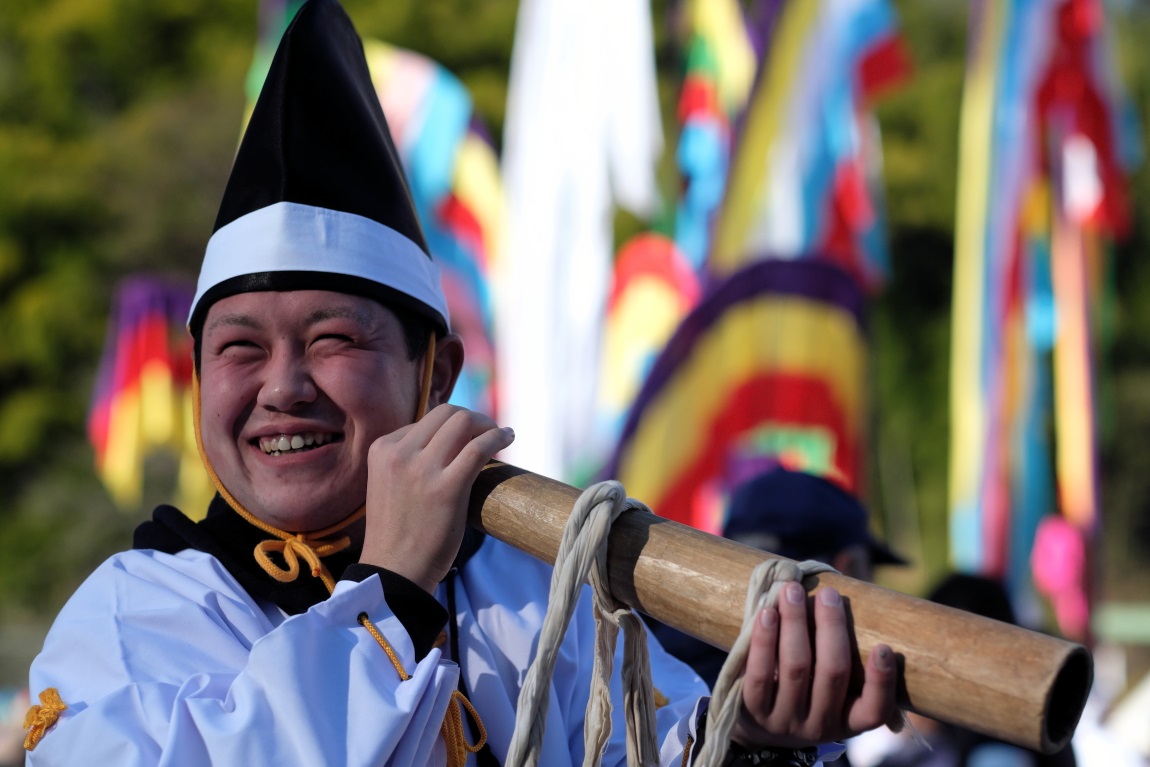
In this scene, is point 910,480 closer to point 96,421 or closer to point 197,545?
point 96,421

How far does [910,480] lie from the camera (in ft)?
60.6

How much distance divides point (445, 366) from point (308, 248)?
300mm

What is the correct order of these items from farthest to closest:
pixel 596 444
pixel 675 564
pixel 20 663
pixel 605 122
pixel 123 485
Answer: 1. pixel 123 485
2. pixel 20 663
3. pixel 605 122
4. pixel 596 444
5. pixel 675 564

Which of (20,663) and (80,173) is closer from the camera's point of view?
(20,663)

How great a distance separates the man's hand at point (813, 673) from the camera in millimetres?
1113

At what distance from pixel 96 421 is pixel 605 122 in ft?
21.8

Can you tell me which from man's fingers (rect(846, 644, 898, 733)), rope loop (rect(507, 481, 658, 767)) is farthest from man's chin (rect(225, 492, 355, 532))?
man's fingers (rect(846, 644, 898, 733))

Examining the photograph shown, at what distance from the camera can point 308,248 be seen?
1571 mm

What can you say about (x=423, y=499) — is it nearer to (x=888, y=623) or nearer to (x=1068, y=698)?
(x=888, y=623)

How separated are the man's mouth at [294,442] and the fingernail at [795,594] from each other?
662 millimetres

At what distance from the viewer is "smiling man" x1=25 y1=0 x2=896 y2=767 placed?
1243 mm

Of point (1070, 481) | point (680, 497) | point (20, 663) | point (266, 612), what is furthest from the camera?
point (20, 663)

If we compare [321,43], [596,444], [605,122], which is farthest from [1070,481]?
[321,43]

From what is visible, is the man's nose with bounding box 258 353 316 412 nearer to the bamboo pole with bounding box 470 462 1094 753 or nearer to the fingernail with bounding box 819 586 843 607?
the bamboo pole with bounding box 470 462 1094 753
